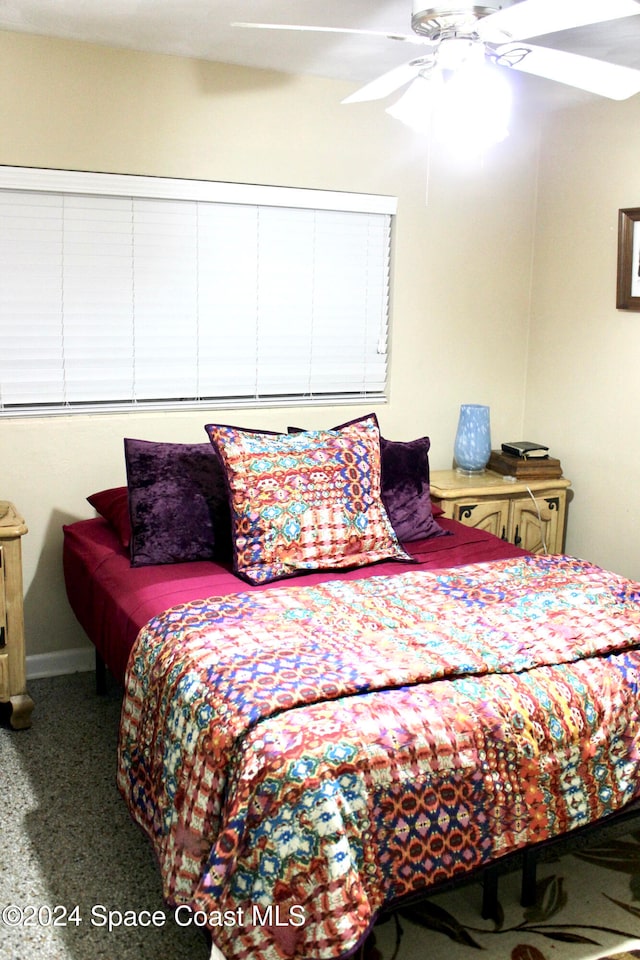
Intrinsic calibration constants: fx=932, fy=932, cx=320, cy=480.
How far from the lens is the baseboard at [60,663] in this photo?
373 cm

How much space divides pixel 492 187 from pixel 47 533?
2.53 m

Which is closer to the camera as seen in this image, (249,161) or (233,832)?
(233,832)

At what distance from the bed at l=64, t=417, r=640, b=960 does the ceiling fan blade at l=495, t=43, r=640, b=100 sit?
1.40 meters

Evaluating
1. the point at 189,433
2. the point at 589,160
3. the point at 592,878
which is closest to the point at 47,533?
the point at 189,433

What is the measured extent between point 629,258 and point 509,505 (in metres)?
1.16

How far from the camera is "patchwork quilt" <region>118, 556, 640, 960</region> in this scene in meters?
Result: 1.87

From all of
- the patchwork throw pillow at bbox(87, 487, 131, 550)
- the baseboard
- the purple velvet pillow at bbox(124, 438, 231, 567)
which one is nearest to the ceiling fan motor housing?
the purple velvet pillow at bbox(124, 438, 231, 567)

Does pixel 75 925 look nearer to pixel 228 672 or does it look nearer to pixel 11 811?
pixel 11 811

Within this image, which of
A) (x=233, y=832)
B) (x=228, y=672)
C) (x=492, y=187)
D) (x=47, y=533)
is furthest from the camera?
(x=492, y=187)

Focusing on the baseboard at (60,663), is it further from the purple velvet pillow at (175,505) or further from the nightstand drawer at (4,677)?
the purple velvet pillow at (175,505)

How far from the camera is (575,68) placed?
7.98 ft

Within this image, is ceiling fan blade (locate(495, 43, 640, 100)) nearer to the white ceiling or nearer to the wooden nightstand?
the white ceiling

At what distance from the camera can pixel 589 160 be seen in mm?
4113

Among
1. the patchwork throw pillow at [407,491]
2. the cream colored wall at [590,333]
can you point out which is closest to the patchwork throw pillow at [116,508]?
the patchwork throw pillow at [407,491]
